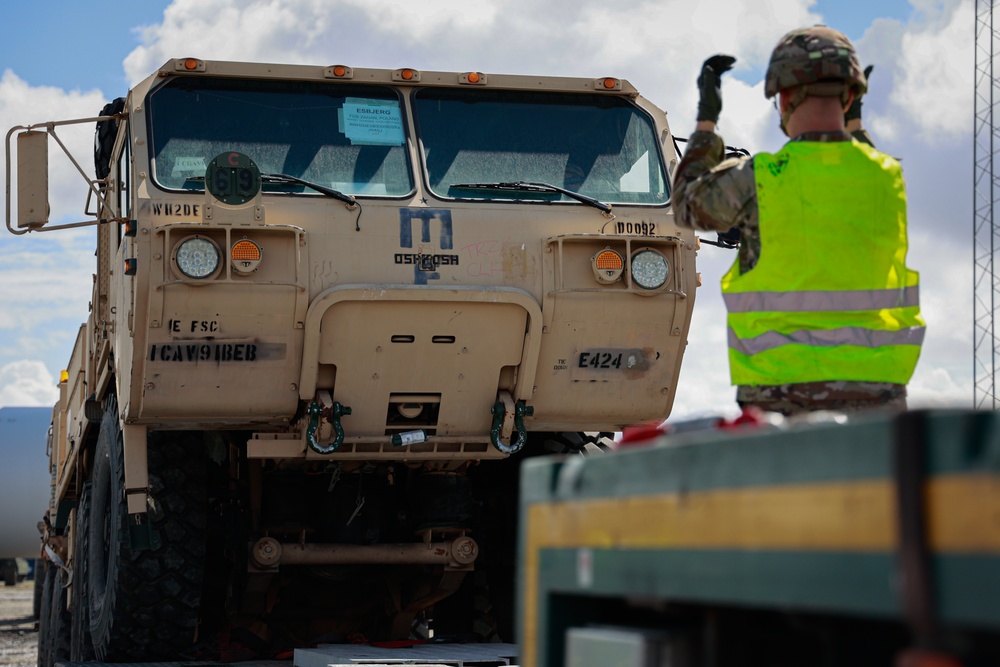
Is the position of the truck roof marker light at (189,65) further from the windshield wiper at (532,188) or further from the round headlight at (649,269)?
the round headlight at (649,269)

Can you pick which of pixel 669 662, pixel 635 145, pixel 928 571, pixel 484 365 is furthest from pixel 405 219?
pixel 928 571

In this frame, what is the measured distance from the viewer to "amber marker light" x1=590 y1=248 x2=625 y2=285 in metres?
6.40

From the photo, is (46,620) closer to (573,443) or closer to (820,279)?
(573,443)

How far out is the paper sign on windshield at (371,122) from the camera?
6635mm

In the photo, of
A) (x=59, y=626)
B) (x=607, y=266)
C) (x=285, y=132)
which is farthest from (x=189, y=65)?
(x=59, y=626)

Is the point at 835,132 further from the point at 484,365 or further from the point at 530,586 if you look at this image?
the point at 484,365

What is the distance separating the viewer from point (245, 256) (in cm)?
606

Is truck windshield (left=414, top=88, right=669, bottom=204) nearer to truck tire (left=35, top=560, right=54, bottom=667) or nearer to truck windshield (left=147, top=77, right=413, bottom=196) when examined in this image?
truck windshield (left=147, top=77, right=413, bottom=196)

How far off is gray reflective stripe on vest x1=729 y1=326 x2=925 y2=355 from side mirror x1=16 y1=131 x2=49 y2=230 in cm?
416

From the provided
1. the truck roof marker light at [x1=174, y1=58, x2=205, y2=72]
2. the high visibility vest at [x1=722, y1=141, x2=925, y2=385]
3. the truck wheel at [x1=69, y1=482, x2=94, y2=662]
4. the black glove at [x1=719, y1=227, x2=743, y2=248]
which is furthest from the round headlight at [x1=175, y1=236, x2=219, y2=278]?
the high visibility vest at [x1=722, y1=141, x2=925, y2=385]

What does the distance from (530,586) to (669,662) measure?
1.57ft

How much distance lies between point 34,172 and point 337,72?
56.6 inches

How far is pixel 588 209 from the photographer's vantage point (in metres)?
6.52

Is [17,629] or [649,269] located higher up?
[649,269]
